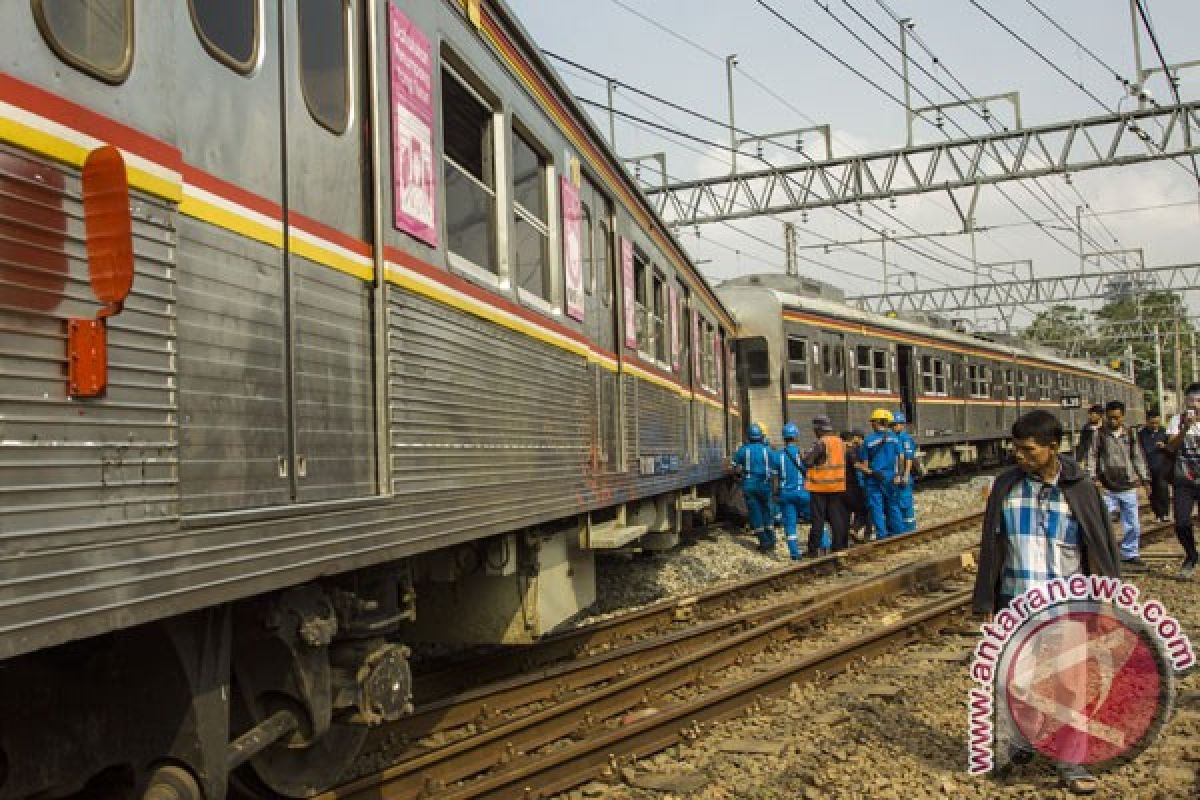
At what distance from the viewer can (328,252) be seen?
3510 millimetres

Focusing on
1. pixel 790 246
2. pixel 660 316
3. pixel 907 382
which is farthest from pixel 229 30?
pixel 790 246

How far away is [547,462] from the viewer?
591 centimetres

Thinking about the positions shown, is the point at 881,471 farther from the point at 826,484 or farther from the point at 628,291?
the point at 628,291

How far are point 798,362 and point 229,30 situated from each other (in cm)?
1555

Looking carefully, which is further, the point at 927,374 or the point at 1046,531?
the point at 927,374

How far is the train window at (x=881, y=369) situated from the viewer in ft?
68.3

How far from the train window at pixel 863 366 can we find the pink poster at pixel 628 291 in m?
12.1

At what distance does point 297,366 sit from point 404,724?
2773 millimetres

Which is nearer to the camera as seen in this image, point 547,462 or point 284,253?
point 284,253

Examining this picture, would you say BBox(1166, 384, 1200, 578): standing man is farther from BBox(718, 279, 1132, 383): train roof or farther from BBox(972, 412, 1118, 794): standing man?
BBox(718, 279, 1132, 383): train roof

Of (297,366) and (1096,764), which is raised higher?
(297,366)

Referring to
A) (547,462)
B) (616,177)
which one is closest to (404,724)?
(547,462)

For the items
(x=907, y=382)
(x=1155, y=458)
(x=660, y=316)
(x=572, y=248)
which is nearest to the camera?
(x=572, y=248)

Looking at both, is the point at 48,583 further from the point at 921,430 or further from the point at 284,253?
the point at 921,430
